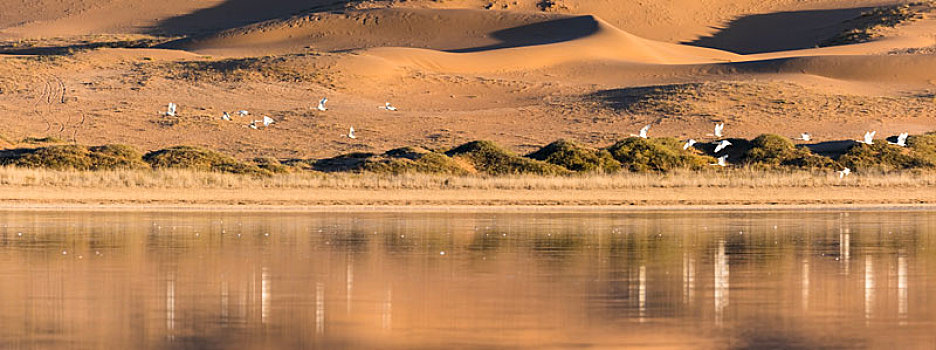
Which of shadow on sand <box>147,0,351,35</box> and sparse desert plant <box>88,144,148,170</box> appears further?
shadow on sand <box>147,0,351,35</box>

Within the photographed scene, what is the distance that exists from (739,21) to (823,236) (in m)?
107

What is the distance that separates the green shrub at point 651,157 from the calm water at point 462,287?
17.7 metres

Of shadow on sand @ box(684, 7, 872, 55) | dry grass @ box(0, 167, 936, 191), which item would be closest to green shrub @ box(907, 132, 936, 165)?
dry grass @ box(0, 167, 936, 191)

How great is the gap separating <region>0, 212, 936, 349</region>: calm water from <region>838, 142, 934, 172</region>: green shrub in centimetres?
1906

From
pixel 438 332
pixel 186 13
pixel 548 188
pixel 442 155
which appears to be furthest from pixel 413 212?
pixel 186 13

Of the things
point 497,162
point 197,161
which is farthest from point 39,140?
point 497,162

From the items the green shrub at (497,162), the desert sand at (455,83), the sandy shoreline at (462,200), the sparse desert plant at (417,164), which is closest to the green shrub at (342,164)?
the sparse desert plant at (417,164)

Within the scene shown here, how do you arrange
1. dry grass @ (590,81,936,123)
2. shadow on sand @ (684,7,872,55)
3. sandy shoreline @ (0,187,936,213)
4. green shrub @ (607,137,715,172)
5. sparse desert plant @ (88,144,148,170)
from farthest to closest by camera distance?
1. shadow on sand @ (684,7,872,55)
2. dry grass @ (590,81,936,123)
3. green shrub @ (607,137,715,172)
4. sparse desert plant @ (88,144,148,170)
5. sandy shoreline @ (0,187,936,213)

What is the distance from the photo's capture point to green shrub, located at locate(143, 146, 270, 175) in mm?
36750

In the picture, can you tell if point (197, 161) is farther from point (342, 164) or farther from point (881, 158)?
point (881, 158)

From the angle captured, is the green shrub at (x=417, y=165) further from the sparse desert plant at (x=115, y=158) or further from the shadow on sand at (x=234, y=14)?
the shadow on sand at (x=234, y=14)

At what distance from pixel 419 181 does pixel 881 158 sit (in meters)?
14.7

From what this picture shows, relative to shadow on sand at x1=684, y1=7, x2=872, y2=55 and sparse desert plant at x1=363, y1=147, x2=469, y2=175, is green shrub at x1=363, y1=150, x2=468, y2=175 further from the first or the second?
shadow on sand at x1=684, y1=7, x2=872, y2=55

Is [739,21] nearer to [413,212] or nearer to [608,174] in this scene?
[608,174]
